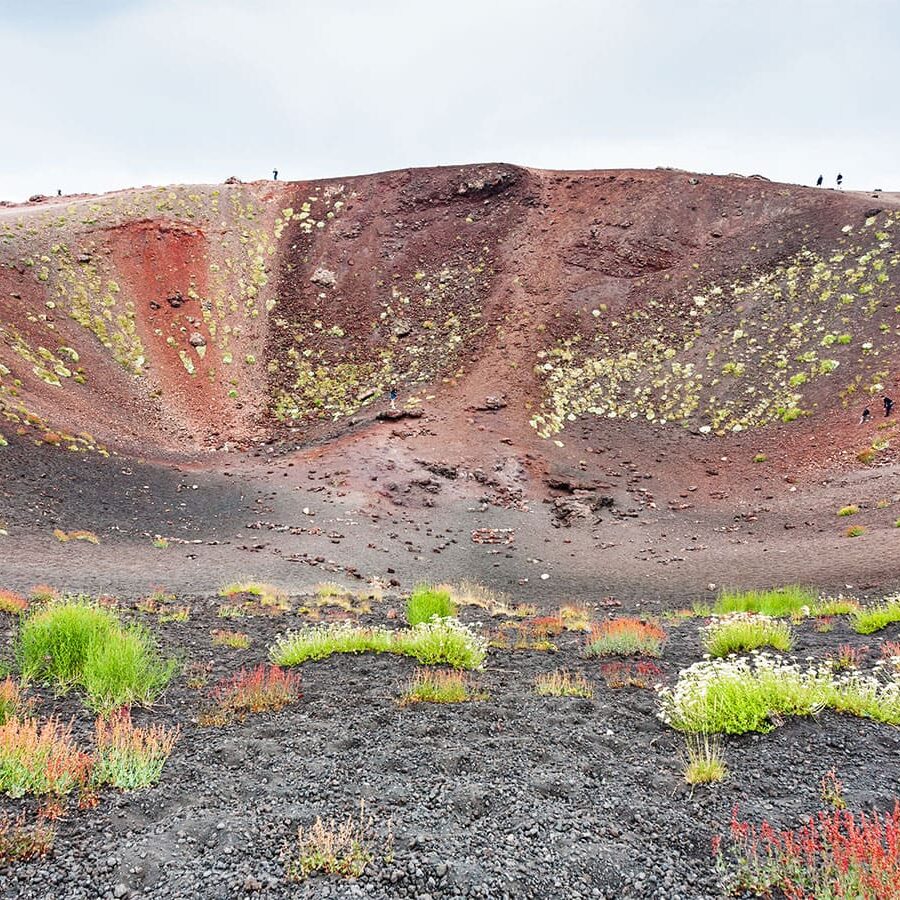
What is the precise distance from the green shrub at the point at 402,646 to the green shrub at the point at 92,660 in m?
1.47

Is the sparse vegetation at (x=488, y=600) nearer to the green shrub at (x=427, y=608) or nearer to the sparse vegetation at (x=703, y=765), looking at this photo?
the green shrub at (x=427, y=608)

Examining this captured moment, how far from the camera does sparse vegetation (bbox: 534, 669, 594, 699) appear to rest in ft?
23.7

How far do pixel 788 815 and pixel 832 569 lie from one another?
1303 centimetres

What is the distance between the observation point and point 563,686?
7348mm

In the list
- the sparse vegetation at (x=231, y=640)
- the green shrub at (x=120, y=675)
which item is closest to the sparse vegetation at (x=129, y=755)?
the green shrub at (x=120, y=675)

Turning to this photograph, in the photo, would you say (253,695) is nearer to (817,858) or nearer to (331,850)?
(331,850)

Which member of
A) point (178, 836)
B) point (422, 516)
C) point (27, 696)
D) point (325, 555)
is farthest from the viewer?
point (422, 516)

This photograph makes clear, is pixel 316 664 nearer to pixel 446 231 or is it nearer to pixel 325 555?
pixel 325 555

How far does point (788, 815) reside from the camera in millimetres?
4324

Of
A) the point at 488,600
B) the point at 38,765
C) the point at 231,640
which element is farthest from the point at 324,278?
the point at 38,765

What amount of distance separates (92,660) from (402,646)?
12.0ft

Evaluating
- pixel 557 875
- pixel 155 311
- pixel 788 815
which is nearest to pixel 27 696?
pixel 557 875

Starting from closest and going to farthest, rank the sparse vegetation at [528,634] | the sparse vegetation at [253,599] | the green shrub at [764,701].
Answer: the green shrub at [764,701] → the sparse vegetation at [528,634] → the sparse vegetation at [253,599]

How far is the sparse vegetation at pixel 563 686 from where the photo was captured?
23.7 ft
